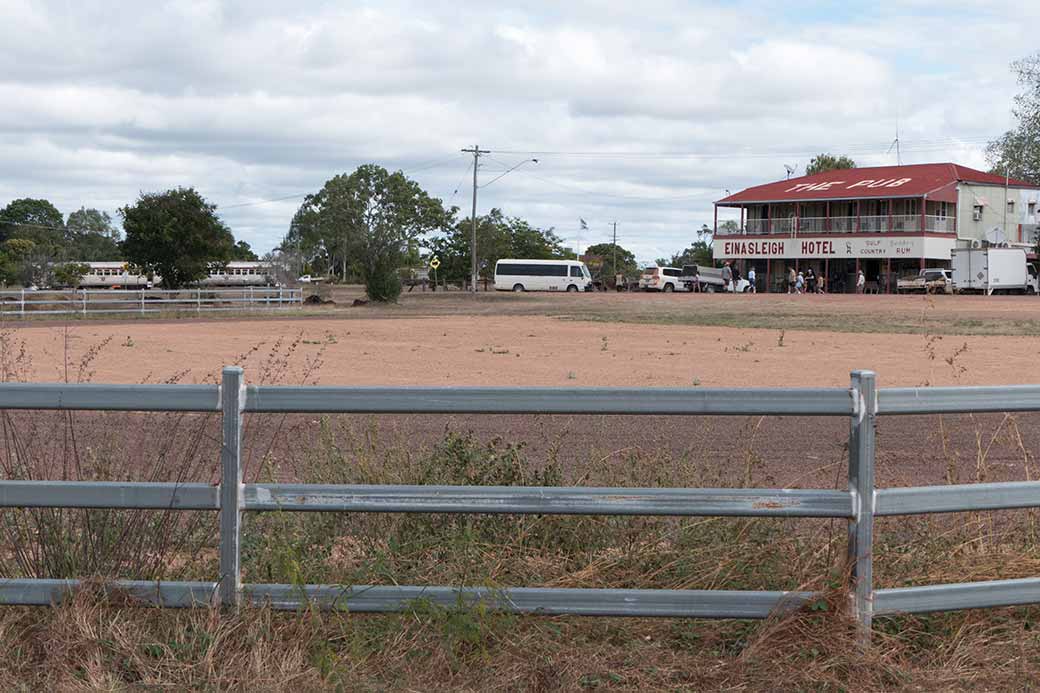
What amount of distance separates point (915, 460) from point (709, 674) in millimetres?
6060

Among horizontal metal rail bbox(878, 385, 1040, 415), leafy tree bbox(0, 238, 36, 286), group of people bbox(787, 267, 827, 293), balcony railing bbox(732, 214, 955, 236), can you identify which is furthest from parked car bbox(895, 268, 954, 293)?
leafy tree bbox(0, 238, 36, 286)

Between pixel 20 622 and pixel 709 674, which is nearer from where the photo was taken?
pixel 709 674

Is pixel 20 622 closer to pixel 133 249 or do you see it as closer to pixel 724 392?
pixel 724 392

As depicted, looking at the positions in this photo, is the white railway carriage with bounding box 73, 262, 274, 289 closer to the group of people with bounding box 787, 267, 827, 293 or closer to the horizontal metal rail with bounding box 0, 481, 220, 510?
Answer: the group of people with bounding box 787, 267, 827, 293

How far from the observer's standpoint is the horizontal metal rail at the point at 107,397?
4699 mm

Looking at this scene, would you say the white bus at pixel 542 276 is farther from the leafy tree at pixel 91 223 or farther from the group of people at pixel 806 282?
the leafy tree at pixel 91 223

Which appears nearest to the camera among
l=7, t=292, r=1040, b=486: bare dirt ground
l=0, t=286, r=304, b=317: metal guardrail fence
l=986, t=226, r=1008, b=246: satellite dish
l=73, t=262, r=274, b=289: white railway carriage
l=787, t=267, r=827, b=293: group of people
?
l=7, t=292, r=1040, b=486: bare dirt ground

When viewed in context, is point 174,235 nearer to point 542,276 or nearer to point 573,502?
point 542,276

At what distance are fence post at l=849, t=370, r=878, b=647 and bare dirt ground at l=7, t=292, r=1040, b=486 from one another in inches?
35.5

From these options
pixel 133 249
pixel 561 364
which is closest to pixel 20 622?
pixel 561 364

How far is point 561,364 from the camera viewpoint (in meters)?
22.1

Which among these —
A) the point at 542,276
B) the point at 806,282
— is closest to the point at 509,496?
the point at 806,282

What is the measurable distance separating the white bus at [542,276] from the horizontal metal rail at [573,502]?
78.4 m

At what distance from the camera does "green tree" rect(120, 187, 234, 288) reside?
65812 mm
